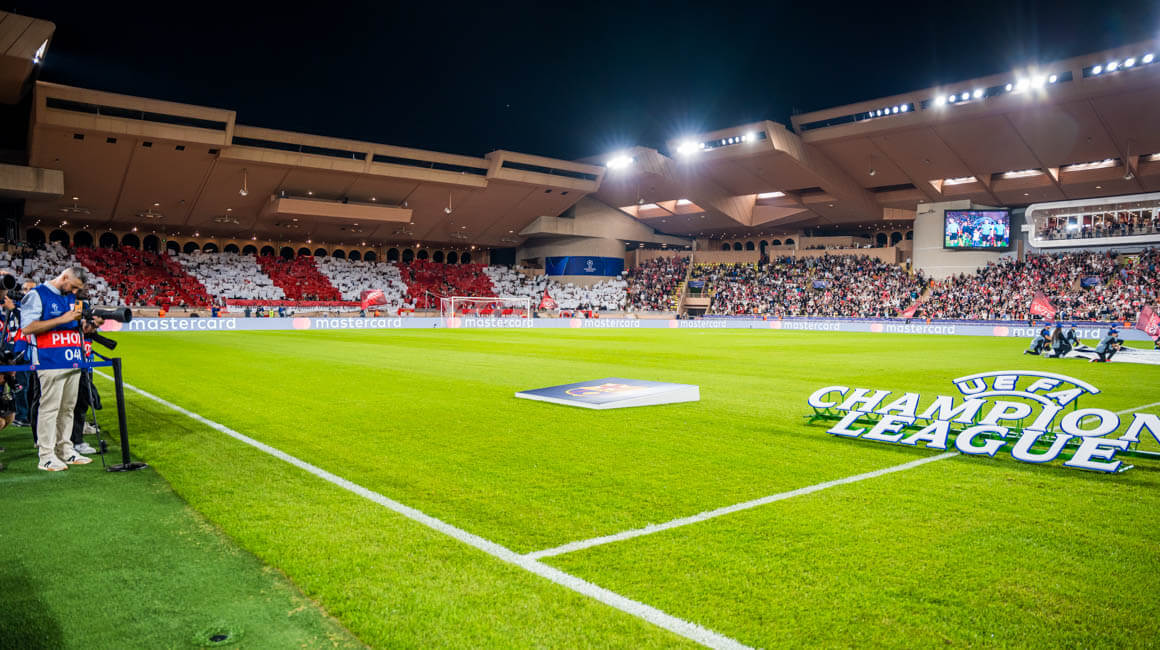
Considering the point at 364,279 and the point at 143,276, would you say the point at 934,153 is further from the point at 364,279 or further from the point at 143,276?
the point at 143,276

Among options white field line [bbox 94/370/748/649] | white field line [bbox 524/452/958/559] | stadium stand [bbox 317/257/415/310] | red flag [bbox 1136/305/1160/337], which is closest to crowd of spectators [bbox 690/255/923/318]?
red flag [bbox 1136/305/1160/337]

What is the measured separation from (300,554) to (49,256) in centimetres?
5477

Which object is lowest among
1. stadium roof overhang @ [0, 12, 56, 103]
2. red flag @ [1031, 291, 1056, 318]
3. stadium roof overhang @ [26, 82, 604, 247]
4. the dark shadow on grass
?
the dark shadow on grass

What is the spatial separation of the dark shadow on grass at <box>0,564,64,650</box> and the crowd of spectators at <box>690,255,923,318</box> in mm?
53165

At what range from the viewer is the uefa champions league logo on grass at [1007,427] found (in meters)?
6.52

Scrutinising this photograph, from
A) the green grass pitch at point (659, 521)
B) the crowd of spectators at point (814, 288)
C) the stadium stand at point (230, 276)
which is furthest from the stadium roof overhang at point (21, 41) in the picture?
the crowd of spectators at point (814, 288)

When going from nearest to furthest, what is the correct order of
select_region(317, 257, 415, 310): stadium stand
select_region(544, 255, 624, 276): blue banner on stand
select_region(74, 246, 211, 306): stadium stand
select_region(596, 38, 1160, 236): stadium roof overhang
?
select_region(596, 38, 1160, 236): stadium roof overhang, select_region(74, 246, 211, 306): stadium stand, select_region(317, 257, 415, 310): stadium stand, select_region(544, 255, 624, 276): blue banner on stand

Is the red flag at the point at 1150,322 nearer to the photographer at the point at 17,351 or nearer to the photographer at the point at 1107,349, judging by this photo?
the photographer at the point at 1107,349

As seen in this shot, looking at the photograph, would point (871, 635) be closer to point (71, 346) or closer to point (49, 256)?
point (71, 346)

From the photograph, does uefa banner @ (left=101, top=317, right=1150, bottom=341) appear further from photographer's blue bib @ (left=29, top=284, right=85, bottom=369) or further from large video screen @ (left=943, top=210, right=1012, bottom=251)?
photographer's blue bib @ (left=29, top=284, right=85, bottom=369)

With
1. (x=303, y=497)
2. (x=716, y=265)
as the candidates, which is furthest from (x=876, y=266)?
(x=303, y=497)

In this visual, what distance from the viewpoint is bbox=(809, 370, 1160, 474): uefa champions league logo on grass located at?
21.4 ft

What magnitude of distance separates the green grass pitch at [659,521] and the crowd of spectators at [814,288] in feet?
146

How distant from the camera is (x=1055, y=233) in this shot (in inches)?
1843
